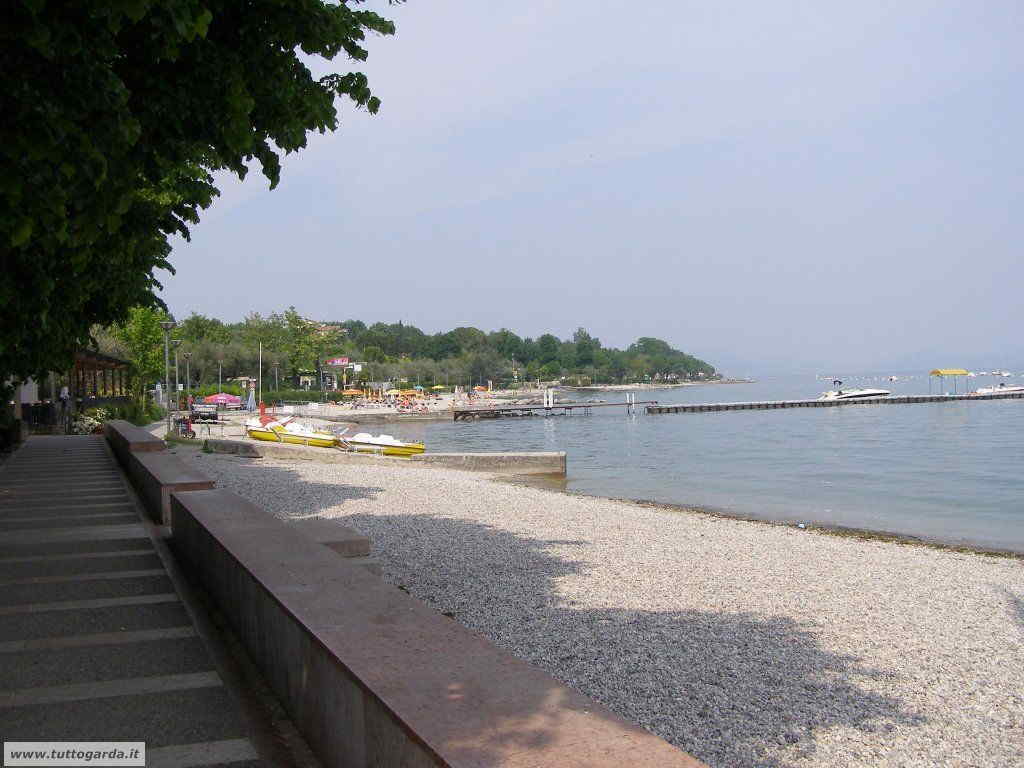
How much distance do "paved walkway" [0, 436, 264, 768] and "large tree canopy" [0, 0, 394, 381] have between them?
2.07 metres

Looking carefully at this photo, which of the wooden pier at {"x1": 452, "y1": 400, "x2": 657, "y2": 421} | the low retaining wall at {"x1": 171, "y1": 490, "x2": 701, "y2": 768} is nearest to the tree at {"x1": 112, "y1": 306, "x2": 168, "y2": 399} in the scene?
the wooden pier at {"x1": 452, "y1": 400, "x2": 657, "y2": 421}

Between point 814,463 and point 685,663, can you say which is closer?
point 685,663

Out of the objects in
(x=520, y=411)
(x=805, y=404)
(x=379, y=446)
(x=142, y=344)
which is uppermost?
(x=142, y=344)

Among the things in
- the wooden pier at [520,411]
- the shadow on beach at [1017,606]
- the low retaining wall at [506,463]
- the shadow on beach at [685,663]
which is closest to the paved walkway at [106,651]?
the shadow on beach at [685,663]

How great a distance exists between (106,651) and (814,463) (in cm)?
3835

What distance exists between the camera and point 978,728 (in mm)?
6016

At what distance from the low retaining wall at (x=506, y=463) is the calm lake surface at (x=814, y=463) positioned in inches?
51.9

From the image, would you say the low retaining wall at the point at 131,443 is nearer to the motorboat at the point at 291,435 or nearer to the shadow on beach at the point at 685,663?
the shadow on beach at the point at 685,663

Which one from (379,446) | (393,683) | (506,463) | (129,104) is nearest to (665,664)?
(393,683)

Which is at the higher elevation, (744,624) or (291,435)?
(291,435)

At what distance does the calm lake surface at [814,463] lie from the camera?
24672 mm

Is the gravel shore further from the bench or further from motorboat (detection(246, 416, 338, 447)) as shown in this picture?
motorboat (detection(246, 416, 338, 447))

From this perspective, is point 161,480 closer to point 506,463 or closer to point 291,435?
point 506,463

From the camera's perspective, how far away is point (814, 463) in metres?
39.9
